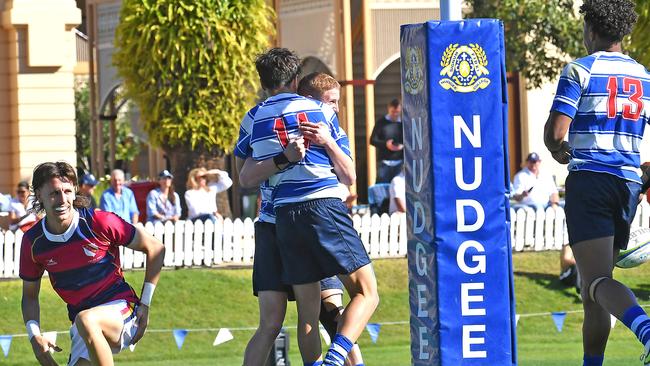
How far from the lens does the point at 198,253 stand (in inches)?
770

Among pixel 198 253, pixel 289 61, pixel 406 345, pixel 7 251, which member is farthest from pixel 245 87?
pixel 289 61

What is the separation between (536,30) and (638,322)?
1884 centimetres

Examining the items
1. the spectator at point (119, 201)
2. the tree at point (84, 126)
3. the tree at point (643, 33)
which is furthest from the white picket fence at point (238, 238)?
the tree at point (84, 126)

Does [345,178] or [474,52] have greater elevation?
[474,52]

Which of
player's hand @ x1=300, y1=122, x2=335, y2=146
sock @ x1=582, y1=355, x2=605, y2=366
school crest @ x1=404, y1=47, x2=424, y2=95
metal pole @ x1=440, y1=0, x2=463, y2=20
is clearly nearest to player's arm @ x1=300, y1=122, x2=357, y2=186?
player's hand @ x1=300, y1=122, x2=335, y2=146

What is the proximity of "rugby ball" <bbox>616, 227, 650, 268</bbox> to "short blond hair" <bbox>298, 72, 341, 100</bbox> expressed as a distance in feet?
6.09

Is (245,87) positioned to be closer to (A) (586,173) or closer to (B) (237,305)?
(B) (237,305)

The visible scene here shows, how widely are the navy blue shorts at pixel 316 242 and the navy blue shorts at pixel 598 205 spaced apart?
1.16 metres

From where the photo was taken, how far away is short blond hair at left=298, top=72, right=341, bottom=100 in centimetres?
888

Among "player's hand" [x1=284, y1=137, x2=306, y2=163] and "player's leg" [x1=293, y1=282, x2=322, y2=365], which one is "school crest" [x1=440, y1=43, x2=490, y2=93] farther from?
"player's leg" [x1=293, y1=282, x2=322, y2=365]

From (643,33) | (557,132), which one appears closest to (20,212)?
(643,33)

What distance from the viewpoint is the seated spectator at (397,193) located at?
65.2 feet

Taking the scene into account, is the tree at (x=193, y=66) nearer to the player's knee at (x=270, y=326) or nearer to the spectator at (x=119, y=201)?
the spectator at (x=119, y=201)

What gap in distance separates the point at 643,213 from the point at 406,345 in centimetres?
538
